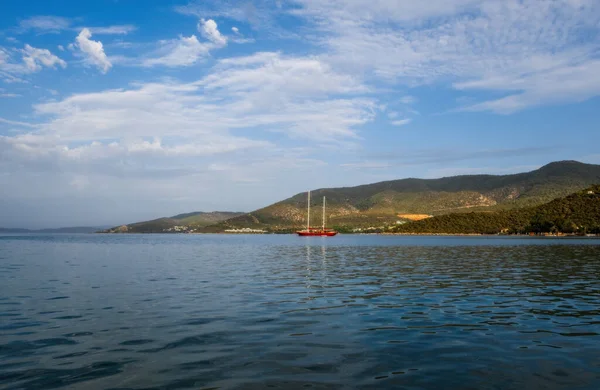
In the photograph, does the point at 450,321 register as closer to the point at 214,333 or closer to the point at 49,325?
the point at 214,333

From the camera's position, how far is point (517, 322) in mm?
21375

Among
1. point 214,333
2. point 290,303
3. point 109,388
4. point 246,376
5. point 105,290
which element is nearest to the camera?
point 109,388

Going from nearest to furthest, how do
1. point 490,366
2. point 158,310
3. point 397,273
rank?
point 490,366
point 158,310
point 397,273

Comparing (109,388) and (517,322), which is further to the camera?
(517,322)

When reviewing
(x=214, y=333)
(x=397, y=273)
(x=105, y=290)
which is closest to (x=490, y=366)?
(x=214, y=333)

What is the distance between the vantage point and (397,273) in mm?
45281

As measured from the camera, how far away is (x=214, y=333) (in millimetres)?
19125

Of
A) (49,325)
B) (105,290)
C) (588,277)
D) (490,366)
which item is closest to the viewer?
(490,366)

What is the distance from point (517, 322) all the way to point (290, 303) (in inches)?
483

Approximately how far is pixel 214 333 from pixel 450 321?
11.0 metres

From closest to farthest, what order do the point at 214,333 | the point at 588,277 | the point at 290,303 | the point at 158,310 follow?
1. the point at 214,333
2. the point at 158,310
3. the point at 290,303
4. the point at 588,277

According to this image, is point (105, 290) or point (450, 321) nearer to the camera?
point (450, 321)

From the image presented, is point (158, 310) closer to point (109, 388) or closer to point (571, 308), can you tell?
point (109, 388)

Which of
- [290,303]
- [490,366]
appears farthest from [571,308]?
[290,303]
